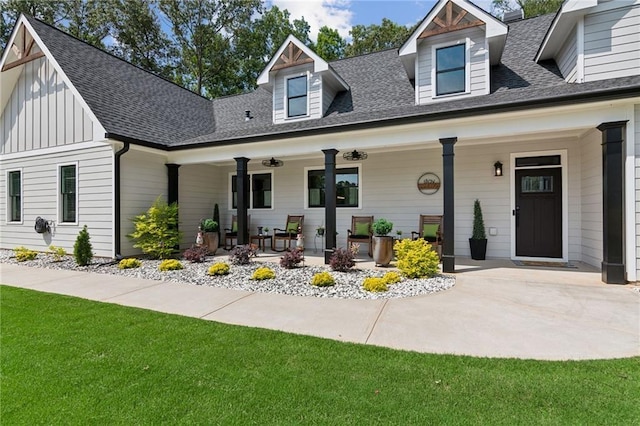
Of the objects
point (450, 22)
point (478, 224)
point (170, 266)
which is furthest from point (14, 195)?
point (478, 224)

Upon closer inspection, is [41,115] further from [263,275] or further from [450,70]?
[450,70]

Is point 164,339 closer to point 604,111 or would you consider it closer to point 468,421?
point 468,421

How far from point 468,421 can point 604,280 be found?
4.92 metres

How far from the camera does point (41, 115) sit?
8969 mm

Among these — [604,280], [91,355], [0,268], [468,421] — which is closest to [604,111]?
[604,280]

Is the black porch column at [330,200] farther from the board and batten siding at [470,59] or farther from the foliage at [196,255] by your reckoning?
the foliage at [196,255]

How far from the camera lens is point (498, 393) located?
2.17 m

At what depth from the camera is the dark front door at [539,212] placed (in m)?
7.09

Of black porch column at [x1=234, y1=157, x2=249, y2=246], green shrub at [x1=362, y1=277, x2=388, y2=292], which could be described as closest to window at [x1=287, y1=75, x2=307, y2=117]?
black porch column at [x1=234, y1=157, x2=249, y2=246]

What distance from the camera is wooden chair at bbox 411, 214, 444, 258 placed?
7.46m

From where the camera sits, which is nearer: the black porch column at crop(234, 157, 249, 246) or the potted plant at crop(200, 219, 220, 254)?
the black porch column at crop(234, 157, 249, 246)

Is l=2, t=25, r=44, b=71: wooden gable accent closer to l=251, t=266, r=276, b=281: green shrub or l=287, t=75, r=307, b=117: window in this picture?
l=287, t=75, r=307, b=117: window

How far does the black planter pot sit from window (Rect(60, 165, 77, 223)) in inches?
406

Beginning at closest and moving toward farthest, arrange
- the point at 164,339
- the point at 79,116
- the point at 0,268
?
the point at 164,339 < the point at 0,268 < the point at 79,116
